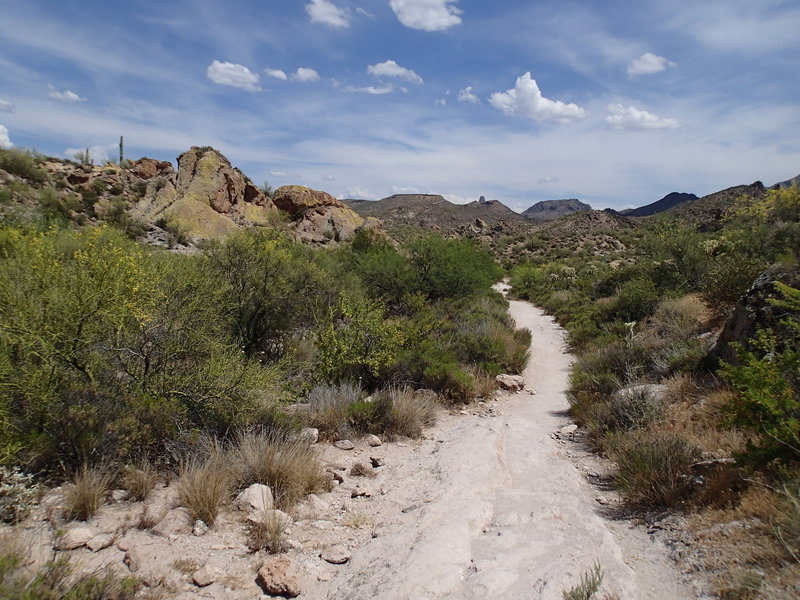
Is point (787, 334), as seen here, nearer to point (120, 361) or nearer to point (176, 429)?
point (176, 429)

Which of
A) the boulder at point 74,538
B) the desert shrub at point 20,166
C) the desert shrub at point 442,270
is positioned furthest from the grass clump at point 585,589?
the desert shrub at point 20,166

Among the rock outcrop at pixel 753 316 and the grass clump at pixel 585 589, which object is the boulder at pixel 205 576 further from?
the rock outcrop at pixel 753 316

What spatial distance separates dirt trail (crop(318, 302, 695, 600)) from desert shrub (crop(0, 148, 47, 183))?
98.8 feet

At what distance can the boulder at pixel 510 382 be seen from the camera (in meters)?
9.48

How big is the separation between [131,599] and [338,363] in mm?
5160

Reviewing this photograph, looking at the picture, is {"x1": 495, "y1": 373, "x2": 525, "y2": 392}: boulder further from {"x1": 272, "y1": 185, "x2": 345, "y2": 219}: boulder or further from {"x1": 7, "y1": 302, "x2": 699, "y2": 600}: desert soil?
{"x1": 272, "y1": 185, "x2": 345, "y2": 219}: boulder

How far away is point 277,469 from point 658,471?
156 inches

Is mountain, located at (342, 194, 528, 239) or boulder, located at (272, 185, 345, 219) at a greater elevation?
mountain, located at (342, 194, 528, 239)

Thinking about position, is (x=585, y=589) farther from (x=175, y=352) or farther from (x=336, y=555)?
(x=175, y=352)

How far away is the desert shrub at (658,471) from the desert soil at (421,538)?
289mm

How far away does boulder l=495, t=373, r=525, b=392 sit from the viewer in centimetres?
948

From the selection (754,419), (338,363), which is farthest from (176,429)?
(754,419)

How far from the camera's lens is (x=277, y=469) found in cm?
465

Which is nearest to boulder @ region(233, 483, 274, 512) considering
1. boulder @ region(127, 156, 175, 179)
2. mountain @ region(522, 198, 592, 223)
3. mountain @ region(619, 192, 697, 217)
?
boulder @ region(127, 156, 175, 179)
